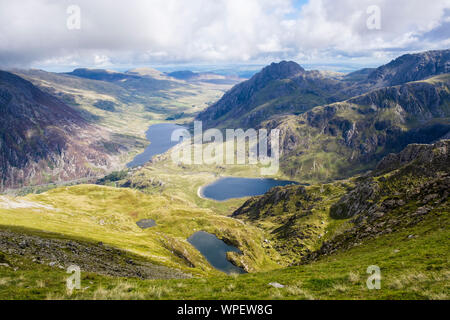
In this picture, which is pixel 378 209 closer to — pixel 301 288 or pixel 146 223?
pixel 301 288

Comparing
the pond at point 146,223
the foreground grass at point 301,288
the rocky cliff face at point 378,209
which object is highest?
the foreground grass at point 301,288

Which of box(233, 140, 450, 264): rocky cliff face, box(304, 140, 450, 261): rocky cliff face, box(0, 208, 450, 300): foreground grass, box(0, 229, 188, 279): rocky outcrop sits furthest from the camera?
box(233, 140, 450, 264): rocky cliff face

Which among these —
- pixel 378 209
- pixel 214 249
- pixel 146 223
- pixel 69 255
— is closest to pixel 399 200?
pixel 378 209

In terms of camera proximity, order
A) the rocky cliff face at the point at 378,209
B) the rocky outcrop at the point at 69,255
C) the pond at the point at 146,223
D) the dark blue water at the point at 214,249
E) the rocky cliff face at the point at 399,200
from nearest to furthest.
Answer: the rocky outcrop at the point at 69,255 < the rocky cliff face at the point at 399,200 < the rocky cliff face at the point at 378,209 < the dark blue water at the point at 214,249 < the pond at the point at 146,223

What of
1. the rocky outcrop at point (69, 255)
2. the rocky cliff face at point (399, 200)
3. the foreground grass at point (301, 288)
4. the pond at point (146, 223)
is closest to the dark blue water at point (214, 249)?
the pond at point (146, 223)

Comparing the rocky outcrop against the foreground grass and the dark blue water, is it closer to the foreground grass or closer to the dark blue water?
the foreground grass

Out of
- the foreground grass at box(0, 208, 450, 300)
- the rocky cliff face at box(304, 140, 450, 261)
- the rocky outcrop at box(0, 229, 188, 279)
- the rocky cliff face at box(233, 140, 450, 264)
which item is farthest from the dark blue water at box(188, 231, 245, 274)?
the foreground grass at box(0, 208, 450, 300)

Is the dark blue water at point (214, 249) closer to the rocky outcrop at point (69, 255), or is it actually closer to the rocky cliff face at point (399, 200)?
the rocky cliff face at point (399, 200)
